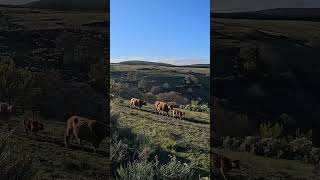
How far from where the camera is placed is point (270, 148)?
20.4ft

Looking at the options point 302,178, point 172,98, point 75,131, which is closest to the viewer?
point 302,178

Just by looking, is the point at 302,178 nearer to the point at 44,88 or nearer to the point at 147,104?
the point at 147,104

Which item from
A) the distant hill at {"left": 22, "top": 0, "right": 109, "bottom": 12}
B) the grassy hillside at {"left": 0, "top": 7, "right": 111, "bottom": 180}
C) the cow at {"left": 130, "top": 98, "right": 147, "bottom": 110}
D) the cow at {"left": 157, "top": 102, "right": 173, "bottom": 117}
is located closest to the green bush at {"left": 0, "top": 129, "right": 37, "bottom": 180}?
the grassy hillside at {"left": 0, "top": 7, "right": 111, "bottom": 180}

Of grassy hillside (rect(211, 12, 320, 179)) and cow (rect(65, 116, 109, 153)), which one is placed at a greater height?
grassy hillside (rect(211, 12, 320, 179))

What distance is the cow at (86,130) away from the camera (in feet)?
21.4

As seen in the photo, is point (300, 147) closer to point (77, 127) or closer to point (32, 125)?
point (77, 127)

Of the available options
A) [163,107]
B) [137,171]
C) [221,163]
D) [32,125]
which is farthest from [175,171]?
[32,125]

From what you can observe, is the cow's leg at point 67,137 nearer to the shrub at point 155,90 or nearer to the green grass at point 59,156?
the green grass at point 59,156

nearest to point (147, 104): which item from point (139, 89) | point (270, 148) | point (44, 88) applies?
point (139, 89)

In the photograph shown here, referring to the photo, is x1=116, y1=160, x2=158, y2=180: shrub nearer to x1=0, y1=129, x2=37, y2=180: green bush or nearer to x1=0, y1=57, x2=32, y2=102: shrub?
x1=0, y1=129, x2=37, y2=180: green bush

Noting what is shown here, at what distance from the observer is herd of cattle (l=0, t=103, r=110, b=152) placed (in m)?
6.53

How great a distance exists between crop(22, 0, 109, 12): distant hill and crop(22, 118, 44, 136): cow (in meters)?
1.65

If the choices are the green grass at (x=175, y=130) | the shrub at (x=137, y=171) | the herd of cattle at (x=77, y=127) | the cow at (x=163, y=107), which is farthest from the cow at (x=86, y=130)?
the cow at (x=163, y=107)

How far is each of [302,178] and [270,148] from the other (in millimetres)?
550
